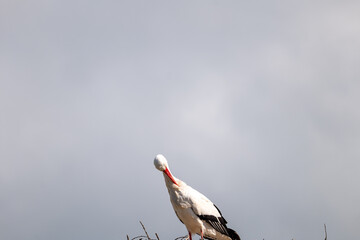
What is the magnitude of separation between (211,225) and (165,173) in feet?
4.42

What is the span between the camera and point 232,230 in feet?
37.1

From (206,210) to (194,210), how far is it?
10.2 inches

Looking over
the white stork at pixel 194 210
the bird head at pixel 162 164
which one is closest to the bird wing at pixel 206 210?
the white stork at pixel 194 210

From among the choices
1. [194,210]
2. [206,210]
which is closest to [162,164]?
[194,210]

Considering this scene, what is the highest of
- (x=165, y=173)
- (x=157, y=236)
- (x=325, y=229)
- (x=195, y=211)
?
(x=165, y=173)

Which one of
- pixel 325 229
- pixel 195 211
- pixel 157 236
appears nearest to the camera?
pixel 325 229

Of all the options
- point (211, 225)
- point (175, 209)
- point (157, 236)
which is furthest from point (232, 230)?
point (157, 236)

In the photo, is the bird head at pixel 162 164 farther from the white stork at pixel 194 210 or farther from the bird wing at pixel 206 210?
the bird wing at pixel 206 210

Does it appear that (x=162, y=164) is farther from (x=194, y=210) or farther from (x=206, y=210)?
(x=206, y=210)

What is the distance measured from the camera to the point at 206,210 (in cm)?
1116

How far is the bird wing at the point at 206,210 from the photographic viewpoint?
36.2 ft

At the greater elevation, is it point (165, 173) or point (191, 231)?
point (165, 173)

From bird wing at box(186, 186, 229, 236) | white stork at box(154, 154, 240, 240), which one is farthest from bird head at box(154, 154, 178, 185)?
bird wing at box(186, 186, 229, 236)

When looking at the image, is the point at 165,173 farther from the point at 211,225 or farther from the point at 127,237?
the point at 127,237
